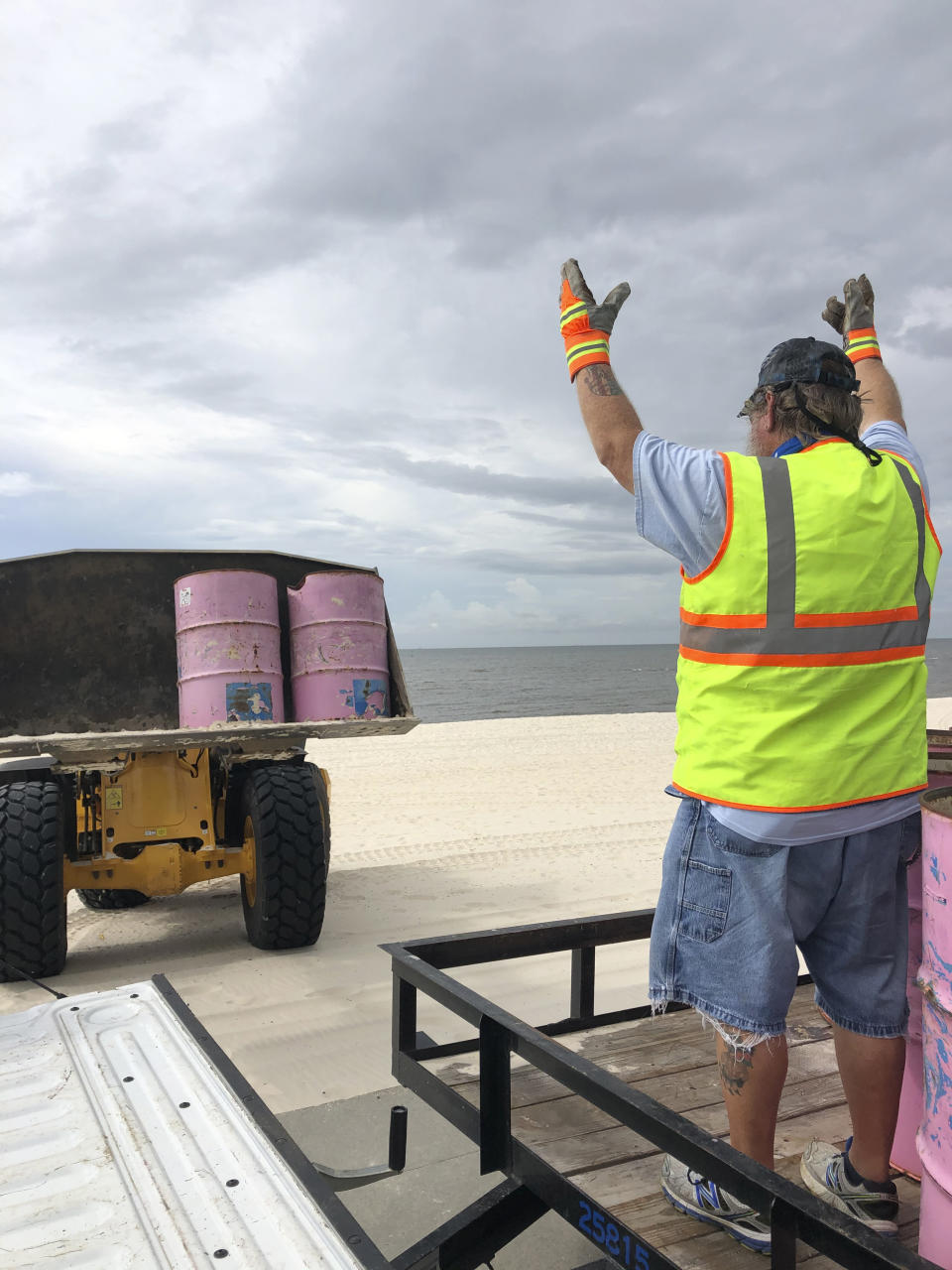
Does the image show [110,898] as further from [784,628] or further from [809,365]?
[809,365]

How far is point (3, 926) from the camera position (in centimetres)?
557

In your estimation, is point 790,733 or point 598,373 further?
point 598,373

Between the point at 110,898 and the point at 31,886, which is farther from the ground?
the point at 31,886

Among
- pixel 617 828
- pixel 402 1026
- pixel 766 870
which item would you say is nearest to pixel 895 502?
pixel 766 870

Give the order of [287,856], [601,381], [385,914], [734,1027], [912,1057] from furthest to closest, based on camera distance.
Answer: [385,914] < [287,856] < [912,1057] < [601,381] < [734,1027]

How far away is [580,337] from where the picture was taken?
8.33 ft

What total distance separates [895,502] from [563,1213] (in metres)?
1.79

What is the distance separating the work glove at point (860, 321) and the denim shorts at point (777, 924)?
1429mm

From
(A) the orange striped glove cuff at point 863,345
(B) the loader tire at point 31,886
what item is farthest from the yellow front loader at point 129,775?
(A) the orange striped glove cuff at point 863,345

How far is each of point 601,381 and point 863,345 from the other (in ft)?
3.48

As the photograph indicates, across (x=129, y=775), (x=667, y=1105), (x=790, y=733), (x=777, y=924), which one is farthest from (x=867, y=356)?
(x=129, y=775)

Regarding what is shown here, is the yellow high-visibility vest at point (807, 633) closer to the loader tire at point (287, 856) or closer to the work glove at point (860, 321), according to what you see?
the work glove at point (860, 321)

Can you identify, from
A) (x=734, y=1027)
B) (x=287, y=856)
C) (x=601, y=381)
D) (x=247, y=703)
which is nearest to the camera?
(x=734, y=1027)

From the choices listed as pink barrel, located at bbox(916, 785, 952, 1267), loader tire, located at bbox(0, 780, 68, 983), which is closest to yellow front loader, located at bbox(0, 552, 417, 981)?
loader tire, located at bbox(0, 780, 68, 983)
